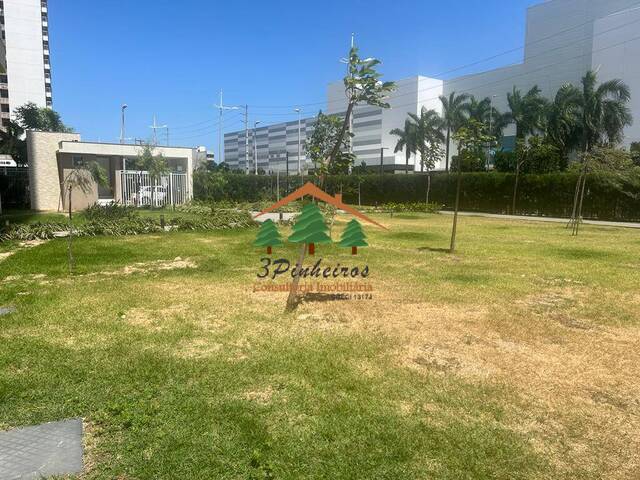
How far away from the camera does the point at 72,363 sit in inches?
163

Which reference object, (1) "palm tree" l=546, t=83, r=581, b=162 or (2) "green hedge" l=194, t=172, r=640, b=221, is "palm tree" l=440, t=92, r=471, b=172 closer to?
(1) "palm tree" l=546, t=83, r=581, b=162

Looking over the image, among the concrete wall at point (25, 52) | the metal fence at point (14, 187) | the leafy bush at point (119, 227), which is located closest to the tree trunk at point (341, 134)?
the leafy bush at point (119, 227)

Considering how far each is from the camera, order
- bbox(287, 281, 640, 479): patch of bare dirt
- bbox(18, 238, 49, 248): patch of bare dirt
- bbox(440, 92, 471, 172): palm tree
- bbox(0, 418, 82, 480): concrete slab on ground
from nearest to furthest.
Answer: bbox(0, 418, 82, 480): concrete slab on ground → bbox(287, 281, 640, 479): patch of bare dirt → bbox(18, 238, 49, 248): patch of bare dirt → bbox(440, 92, 471, 172): palm tree

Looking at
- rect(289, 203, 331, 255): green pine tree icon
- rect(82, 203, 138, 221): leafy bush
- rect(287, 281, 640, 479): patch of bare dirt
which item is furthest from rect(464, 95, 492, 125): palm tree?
rect(287, 281, 640, 479): patch of bare dirt

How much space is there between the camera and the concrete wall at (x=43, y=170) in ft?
77.0

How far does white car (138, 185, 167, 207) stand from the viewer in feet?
81.8

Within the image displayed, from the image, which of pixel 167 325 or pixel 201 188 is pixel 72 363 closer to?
pixel 167 325

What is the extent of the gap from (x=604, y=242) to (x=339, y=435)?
1356 cm

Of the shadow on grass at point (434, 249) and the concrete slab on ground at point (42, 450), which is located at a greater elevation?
the shadow on grass at point (434, 249)

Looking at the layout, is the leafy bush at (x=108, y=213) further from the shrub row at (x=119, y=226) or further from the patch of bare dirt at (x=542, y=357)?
the patch of bare dirt at (x=542, y=357)

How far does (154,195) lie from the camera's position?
25219 millimetres

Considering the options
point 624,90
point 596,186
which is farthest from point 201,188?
point 624,90

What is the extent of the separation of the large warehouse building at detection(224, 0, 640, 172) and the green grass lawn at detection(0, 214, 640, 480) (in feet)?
71.9

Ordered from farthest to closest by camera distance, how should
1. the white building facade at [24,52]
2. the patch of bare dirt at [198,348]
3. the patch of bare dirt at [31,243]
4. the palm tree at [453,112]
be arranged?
the white building facade at [24,52]
the palm tree at [453,112]
the patch of bare dirt at [31,243]
the patch of bare dirt at [198,348]
